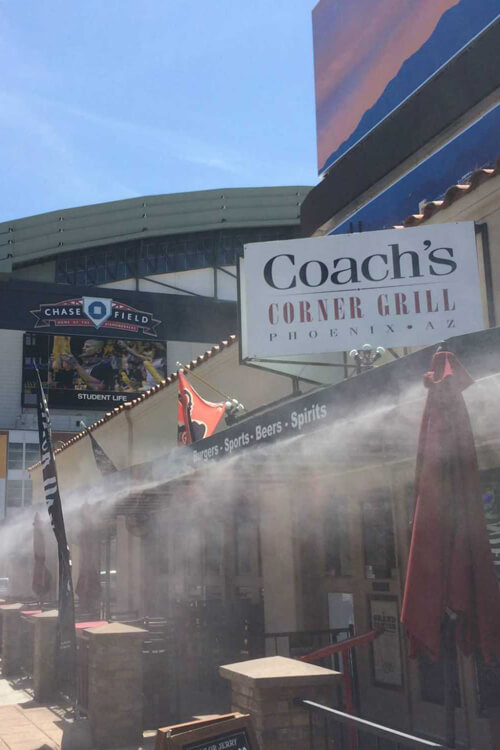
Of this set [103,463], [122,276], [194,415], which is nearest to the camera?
[194,415]

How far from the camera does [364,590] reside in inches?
372

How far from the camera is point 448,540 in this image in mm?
4426

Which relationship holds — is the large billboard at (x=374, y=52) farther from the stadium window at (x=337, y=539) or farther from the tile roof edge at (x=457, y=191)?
the stadium window at (x=337, y=539)

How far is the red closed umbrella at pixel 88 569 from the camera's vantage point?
13.2 meters

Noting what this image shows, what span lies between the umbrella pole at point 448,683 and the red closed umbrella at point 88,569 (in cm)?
925

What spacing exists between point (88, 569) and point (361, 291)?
8.00m

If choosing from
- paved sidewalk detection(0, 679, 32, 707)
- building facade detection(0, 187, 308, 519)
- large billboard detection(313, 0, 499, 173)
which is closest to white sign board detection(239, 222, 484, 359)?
large billboard detection(313, 0, 499, 173)

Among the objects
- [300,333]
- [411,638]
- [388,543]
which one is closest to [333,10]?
[300,333]

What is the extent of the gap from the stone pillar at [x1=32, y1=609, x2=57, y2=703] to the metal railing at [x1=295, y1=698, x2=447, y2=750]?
5134mm

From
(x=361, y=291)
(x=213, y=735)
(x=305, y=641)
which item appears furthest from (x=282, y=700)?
(x=305, y=641)

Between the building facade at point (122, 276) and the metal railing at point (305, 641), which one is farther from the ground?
the building facade at point (122, 276)

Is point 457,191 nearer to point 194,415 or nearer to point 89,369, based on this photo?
point 194,415

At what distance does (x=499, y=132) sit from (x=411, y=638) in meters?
7.45

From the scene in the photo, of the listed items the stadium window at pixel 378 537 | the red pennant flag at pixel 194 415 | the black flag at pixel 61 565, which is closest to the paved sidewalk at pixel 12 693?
the black flag at pixel 61 565
